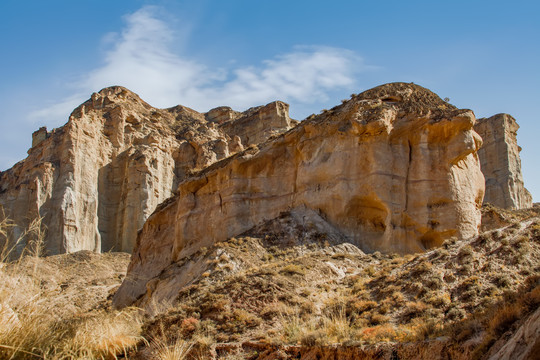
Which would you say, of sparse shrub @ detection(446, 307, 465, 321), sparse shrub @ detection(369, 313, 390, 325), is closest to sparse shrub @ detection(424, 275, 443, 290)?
sparse shrub @ detection(369, 313, 390, 325)

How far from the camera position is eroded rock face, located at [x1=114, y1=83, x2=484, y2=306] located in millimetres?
27359

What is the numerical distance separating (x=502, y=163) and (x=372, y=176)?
4379 cm

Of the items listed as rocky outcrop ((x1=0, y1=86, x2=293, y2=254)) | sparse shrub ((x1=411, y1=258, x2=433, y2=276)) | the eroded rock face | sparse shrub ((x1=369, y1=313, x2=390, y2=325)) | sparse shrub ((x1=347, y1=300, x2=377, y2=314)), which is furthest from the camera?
rocky outcrop ((x1=0, y1=86, x2=293, y2=254))

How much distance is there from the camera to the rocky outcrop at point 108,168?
6297 cm

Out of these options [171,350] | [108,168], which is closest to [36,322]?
[171,350]

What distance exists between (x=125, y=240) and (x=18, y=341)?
55.0m

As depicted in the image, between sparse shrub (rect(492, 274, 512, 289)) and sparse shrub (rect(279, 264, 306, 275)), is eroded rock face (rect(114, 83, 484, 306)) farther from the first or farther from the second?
sparse shrub (rect(492, 274, 512, 289))

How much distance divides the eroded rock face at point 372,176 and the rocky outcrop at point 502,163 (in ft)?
124

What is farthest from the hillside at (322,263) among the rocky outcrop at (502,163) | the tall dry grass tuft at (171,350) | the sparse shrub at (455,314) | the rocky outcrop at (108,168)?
the rocky outcrop at (502,163)

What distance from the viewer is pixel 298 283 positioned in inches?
876

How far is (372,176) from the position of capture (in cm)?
2794

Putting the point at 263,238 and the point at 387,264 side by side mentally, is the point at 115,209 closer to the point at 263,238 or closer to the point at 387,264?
the point at 263,238

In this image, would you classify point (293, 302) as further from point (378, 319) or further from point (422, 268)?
point (422, 268)

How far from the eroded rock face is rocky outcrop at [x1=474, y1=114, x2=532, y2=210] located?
37.7 metres
